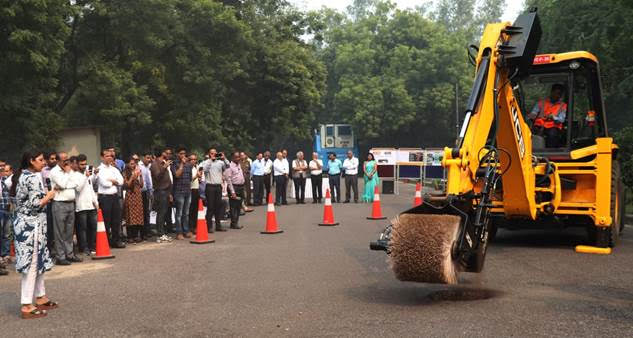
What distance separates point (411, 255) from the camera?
6031mm

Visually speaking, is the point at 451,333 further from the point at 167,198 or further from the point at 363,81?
the point at 363,81

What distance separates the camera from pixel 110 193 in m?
11.3

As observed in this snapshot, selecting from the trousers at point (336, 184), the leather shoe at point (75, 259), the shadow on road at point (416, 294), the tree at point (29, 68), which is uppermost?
the tree at point (29, 68)

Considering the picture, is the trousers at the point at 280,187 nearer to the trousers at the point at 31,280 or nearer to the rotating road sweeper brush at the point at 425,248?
the trousers at the point at 31,280

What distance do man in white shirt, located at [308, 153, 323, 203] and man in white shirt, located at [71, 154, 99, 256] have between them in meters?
10.8

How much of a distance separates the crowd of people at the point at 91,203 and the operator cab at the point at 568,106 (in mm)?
6531

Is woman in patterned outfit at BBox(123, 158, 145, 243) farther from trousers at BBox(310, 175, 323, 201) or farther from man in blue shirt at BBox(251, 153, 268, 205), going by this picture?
trousers at BBox(310, 175, 323, 201)

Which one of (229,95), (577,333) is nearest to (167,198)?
(577,333)

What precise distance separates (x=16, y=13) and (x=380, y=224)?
417 inches

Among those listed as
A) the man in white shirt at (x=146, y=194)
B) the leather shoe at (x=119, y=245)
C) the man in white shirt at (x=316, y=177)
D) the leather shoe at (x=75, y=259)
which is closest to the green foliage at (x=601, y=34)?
the man in white shirt at (x=316, y=177)

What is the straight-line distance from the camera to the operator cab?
33.4 feet

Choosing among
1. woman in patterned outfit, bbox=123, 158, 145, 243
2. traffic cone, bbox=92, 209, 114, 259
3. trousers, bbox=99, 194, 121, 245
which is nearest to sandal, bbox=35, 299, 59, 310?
traffic cone, bbox=92, 209, 114, 259

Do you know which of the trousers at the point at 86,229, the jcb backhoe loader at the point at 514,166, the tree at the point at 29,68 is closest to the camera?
the jcb backhoe loader at the point at 514,166

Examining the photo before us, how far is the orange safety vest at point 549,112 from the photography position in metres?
10.3
